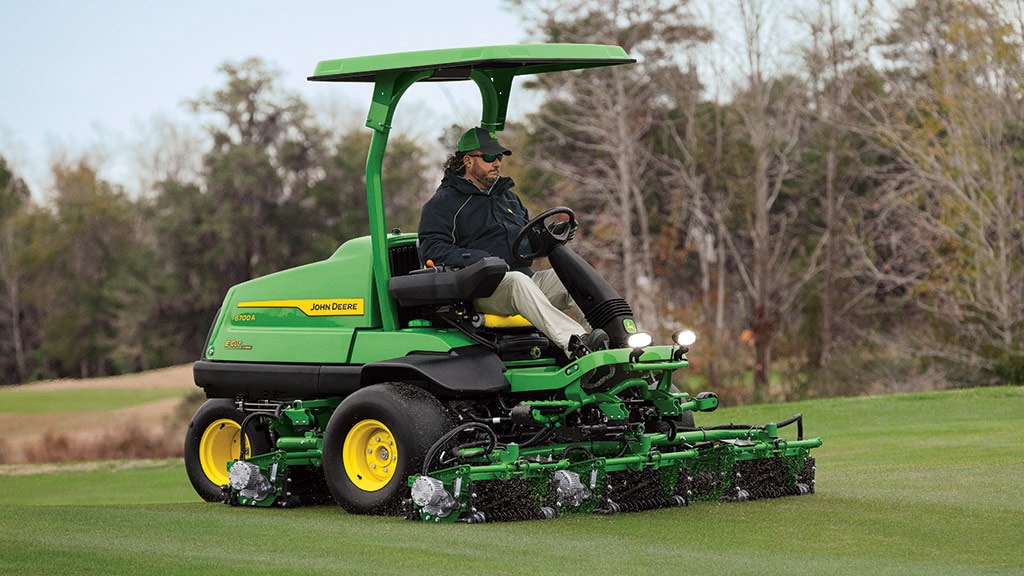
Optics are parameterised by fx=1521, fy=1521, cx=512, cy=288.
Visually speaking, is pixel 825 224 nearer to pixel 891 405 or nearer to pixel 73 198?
pixel 891 405

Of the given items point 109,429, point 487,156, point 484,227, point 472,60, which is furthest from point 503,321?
point 109,429

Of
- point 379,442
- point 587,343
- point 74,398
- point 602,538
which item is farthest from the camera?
point 74,398

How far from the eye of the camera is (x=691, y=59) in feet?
121

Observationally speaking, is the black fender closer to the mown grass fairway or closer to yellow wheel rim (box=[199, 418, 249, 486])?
the mown grass fairway

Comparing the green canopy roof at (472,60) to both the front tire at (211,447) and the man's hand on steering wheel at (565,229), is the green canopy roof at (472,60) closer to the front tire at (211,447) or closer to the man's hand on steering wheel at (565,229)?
the man's hand on steering wheel at (565,229)

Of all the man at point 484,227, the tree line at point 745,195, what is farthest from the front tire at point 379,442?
the tree line at point 745,195

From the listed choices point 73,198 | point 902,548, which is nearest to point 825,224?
point 902,548

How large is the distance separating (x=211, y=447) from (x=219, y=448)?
0.05 m

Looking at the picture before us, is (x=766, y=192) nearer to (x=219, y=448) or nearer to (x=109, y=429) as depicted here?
(x=109, y=429)

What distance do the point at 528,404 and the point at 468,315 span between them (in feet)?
2.48

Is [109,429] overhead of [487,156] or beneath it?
beneath

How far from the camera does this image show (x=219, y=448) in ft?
34.3

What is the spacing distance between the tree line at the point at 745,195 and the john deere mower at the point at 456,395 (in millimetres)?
14364

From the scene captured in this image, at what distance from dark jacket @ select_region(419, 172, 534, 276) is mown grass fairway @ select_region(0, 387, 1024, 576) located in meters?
1.65
